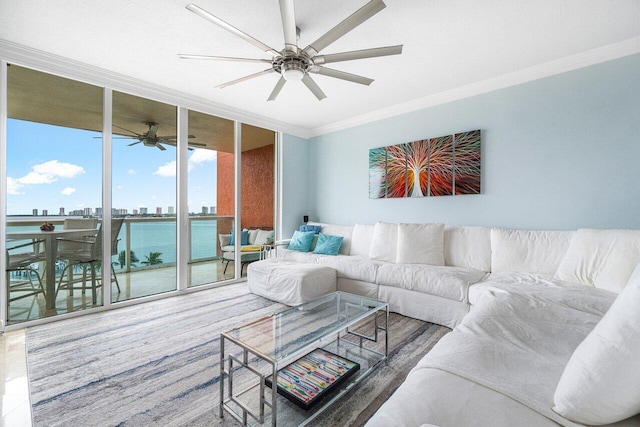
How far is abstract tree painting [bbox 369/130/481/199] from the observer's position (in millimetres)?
3367

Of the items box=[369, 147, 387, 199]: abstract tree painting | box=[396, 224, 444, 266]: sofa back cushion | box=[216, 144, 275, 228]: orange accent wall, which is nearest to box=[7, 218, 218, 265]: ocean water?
box=[216, 144, 275, 228]: orange accent wall

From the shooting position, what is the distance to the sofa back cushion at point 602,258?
6.82 feet

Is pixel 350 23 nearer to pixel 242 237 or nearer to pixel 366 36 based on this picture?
pixel 366 36

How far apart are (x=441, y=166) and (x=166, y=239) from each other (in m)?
3.60

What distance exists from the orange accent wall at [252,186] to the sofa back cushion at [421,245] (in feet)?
7.71

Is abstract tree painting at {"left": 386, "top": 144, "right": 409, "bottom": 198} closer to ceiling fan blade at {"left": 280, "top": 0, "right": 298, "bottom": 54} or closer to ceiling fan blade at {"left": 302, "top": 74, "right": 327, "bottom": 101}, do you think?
ceiling fan blade at {"left": 302, "top": 74, "right": 327, "bottom": 101}

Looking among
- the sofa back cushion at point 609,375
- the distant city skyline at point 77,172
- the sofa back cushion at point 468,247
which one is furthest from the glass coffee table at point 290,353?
the distant city skyline at point 77,172

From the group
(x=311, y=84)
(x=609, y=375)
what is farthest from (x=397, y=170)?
(x=609, y=375)

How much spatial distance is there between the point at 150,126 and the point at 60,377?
2740 millimetres

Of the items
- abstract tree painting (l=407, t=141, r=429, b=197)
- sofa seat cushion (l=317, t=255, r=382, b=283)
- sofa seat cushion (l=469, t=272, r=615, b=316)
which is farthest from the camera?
abstract tree painting (l=407, t=141, r=429, b=197)

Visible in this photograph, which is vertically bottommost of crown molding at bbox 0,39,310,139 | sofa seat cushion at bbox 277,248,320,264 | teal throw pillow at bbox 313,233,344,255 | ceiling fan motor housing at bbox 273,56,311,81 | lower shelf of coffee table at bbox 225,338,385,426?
lower shelf of coffee table at bbox 225,338,385,426

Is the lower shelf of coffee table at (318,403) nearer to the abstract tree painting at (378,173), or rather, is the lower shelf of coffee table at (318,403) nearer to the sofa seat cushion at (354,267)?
the sofa seat cushion at (354,267)

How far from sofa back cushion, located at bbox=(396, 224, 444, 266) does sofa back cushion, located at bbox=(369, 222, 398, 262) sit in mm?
136

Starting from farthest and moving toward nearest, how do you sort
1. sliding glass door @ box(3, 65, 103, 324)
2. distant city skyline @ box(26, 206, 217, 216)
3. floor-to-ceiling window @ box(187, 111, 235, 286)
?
floor-to-ceiling window @ box(187, 111, 235, 286) → distant city skyline @ box(26, 206, 217, 216) → sliding glass door @ box(3, 65, 103, 324)
